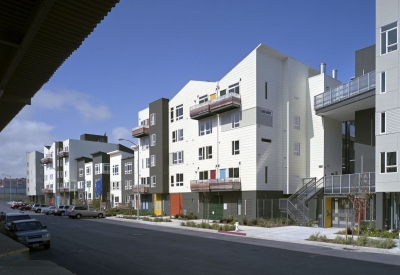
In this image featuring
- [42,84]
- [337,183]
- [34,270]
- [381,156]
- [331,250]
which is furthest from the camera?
[337,183]

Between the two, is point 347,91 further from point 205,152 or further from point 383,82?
point 205,152

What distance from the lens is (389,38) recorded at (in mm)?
26109

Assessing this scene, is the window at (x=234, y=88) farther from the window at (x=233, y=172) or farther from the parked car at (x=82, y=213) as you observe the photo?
the parked car at (x=82, y=213)

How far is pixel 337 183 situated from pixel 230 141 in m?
12.2

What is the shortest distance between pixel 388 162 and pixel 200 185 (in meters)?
20.4

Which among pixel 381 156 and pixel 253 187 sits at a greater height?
pixel 381 156

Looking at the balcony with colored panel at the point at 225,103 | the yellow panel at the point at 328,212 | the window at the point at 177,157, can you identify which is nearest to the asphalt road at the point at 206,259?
the yellow panel at the point at 328,212

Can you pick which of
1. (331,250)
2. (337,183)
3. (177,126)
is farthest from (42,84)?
(177,126)

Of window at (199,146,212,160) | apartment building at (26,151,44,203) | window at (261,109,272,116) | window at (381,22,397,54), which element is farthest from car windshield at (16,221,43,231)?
apartment building at (26,151,44,203)

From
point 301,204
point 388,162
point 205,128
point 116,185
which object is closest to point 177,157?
point 205,128

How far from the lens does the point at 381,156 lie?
25969mm

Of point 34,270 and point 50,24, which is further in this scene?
point 34,270

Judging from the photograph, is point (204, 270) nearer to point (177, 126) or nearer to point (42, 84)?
point (42, 84)

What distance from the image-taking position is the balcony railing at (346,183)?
27003mm
